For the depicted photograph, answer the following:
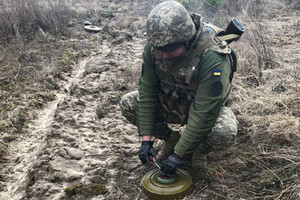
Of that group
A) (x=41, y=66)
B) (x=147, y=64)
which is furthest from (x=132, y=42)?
(x=147, y=64)

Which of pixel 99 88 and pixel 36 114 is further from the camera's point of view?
pixel 99 88

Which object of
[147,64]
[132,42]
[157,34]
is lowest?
[132,42]

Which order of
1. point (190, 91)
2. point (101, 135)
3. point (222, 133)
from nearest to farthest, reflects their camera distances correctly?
point (222, 133) → point (190, 91) → point (101, 135)

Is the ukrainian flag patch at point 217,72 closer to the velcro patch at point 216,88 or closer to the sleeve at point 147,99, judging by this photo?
the velcro patch at point 216,88

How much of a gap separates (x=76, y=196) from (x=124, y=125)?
159 centimetres

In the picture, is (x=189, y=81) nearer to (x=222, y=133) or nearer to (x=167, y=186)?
(x=222, y=133)

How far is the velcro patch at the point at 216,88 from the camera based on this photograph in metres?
2.57

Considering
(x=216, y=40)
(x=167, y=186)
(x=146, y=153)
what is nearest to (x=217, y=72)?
(x=216, y=40)

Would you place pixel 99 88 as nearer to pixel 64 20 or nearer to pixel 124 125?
pixel 124 125

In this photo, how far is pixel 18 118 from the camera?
4.39 metres

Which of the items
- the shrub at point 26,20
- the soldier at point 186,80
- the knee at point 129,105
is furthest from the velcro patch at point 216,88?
the shrub at point 26,20

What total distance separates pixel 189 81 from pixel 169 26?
20.2 inches

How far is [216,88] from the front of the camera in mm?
2570

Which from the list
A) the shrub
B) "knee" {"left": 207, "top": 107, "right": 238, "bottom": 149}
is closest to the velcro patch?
"knee" {"left": 207, "top": 107, "right": 238, "bottom": 149}
